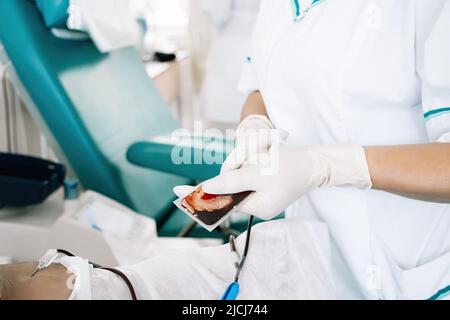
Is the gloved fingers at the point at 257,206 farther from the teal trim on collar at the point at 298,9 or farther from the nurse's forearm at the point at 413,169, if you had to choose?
the teal trim on collar at the point at 298,9

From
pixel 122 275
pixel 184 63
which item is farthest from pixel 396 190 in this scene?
pixel 184 63

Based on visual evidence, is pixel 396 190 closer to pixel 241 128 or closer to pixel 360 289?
pixel 360 289

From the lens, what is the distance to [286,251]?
2.75 ft

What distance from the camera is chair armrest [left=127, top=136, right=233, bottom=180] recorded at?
1342mm

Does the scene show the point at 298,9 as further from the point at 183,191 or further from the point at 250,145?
the point at 183,191

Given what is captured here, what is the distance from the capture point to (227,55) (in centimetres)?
241

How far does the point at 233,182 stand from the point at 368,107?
0.30m

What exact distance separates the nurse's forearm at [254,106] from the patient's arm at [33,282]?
63cm

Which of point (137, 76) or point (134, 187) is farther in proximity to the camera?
point (137, 76)

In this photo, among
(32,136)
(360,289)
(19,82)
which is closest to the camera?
(360,289)

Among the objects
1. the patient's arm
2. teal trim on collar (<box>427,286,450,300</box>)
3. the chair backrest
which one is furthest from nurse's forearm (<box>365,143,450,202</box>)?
the chair backrest

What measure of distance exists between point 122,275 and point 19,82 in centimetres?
91
